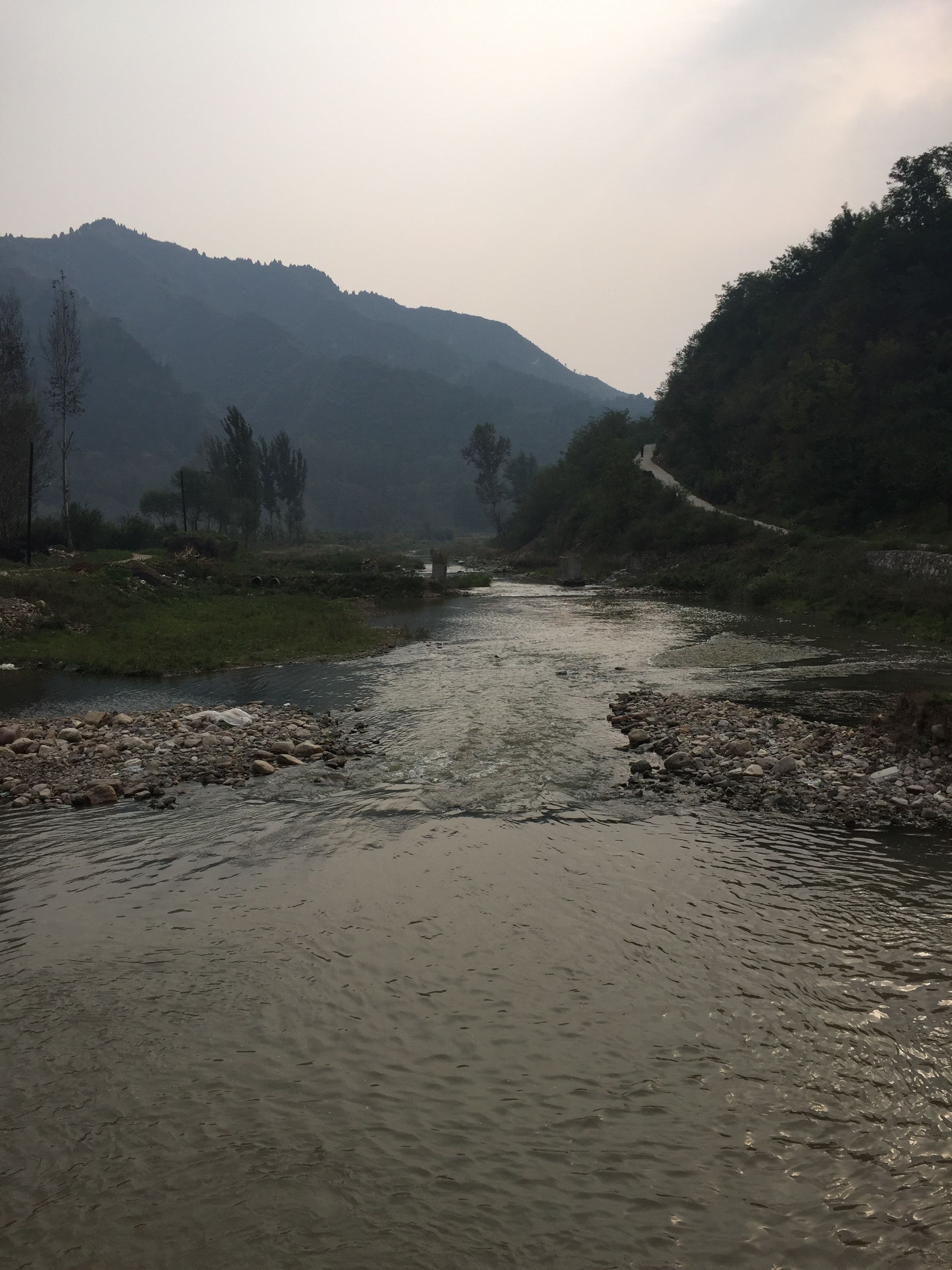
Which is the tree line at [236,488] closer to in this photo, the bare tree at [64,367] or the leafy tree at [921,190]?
the bare tree at [64,367]

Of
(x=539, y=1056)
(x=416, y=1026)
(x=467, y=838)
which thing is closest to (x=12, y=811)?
(x=467, y=838)

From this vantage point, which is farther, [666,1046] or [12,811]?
[12,811]

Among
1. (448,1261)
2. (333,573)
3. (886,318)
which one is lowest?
(448,1261)

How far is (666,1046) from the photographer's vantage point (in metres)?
6.59

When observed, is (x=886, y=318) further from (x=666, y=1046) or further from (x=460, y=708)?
(x=666, y=1046)

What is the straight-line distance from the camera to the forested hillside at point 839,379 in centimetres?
5288

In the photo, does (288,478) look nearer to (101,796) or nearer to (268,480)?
(268,480)

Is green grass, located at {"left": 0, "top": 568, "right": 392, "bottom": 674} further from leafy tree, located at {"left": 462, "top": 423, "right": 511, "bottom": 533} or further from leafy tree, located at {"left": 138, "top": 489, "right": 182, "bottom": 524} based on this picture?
leafy tree, located at {"left": 462, "top": 423, "right": 511, "bottom": 533}

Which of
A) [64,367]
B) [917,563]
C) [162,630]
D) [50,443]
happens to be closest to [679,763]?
[162,630]

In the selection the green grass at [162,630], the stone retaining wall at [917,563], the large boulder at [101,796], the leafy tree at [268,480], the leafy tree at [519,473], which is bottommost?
the large boulder at [101,796]

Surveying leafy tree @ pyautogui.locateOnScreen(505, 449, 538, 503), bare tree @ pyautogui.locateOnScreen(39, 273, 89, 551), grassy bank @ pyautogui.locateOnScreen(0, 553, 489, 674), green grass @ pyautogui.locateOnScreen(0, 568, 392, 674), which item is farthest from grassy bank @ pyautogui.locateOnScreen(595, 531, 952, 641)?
leafy tree @ pyautogui.locateOnScreen(505, 449, 538, 503)

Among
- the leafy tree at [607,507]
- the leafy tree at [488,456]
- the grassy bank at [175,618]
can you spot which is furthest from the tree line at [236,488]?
the grassy bank at [175,618]

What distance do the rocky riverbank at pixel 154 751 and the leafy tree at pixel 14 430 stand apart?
136 feet

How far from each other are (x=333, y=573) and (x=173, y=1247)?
195ft
